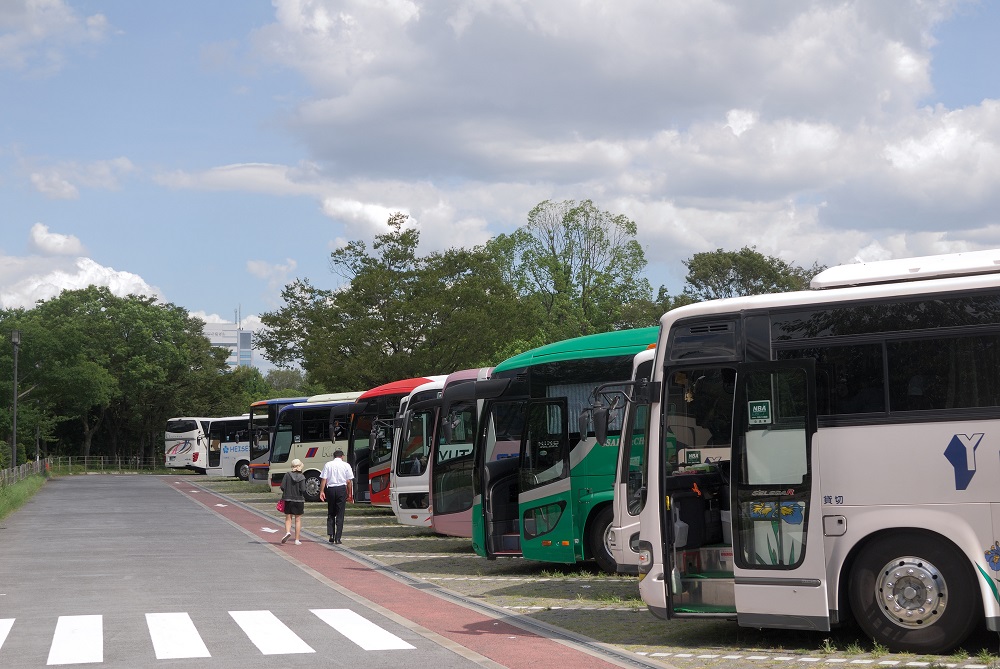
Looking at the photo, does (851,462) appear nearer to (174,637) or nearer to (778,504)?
(778,504)

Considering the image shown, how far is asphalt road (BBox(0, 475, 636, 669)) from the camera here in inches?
411

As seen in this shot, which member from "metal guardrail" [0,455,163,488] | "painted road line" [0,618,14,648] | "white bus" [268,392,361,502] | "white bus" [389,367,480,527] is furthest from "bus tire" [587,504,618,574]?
"metal guardrail" [0,455,163,488]

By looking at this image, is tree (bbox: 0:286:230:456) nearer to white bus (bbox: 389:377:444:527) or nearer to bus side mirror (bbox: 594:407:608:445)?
white bus (bbox: 389:377:444:527)

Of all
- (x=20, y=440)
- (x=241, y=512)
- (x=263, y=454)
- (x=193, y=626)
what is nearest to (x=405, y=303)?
(x=263, y=454)

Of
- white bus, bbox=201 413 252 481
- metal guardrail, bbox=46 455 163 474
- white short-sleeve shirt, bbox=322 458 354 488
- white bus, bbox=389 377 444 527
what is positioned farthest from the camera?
metal guardrail, bbox=46 455 163 474

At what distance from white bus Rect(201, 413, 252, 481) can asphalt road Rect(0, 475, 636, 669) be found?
4113cm

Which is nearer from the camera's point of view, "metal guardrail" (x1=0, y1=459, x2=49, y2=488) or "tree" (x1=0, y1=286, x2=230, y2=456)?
"metal guardrail" (x1=0, y1=459, x2=49, y2=488)

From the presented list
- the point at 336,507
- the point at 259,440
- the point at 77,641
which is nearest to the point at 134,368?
the point at 259,440

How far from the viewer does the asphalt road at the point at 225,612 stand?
34.2ft

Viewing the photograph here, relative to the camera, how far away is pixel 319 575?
686 inches

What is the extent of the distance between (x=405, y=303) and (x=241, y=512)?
15.4 metres

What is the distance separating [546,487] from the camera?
→ 16.7 meters

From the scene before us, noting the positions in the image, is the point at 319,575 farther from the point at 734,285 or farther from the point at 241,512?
the point at 734,285

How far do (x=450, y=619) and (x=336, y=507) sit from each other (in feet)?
35.0
